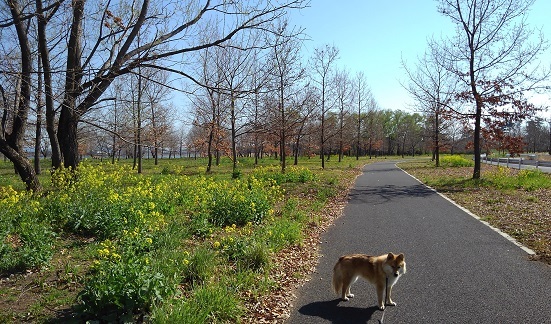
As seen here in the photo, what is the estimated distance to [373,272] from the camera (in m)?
4.29

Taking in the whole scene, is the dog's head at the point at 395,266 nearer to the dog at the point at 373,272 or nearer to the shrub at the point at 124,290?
the dog at the point at 373,272

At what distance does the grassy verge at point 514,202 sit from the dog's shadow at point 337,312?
3463 millimetres

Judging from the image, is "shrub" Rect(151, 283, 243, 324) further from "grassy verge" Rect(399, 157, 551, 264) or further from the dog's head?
"grassy verge" Rect(399, 157, 551, 264)

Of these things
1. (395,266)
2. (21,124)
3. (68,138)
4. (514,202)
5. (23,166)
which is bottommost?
(514,202)

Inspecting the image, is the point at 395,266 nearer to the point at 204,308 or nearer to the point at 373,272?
the point at 373,272

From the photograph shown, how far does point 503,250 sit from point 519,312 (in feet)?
9.00

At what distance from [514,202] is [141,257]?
1090 cm

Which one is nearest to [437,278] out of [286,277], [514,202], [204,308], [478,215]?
[286,277]

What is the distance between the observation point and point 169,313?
350 centimetres

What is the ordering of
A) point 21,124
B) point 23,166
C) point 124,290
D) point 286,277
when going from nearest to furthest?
1. point 124,290
2. point 286,277
3. point 21,124
4. point 23,166

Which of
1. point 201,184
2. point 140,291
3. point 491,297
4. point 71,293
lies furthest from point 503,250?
point 201,184

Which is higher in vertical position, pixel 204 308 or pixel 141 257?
pixel 141 257

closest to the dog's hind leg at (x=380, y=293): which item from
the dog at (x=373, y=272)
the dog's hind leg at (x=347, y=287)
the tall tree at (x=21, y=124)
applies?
the dog at (x=373, y=272)

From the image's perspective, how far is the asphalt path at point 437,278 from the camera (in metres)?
4.04
